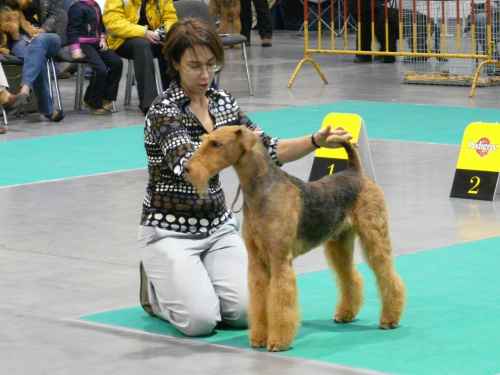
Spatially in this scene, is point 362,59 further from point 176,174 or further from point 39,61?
point 176,174

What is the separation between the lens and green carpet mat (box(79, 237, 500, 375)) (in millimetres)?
3748

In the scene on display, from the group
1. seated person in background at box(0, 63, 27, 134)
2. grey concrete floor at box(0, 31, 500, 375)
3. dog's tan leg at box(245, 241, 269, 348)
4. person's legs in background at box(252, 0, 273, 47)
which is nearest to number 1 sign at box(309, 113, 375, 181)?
grey concrete floor at box(0, 31, 500, 375)

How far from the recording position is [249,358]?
12.6 ft

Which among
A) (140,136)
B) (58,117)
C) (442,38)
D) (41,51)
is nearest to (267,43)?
(442,38)

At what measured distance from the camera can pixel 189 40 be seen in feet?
13.8

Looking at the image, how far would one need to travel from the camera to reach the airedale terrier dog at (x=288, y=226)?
3766mm

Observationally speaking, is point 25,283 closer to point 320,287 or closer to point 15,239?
point 15,239

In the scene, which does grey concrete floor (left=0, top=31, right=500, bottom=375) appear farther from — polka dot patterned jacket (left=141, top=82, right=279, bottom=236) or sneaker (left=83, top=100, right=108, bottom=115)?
polka dot patterned jacket (left=141, top=82, right=279, bottom=236)

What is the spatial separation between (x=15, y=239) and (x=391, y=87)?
749 cm

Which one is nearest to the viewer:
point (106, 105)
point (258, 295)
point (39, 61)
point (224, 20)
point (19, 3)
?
point (258, 295)

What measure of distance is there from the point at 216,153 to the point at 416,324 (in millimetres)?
1141

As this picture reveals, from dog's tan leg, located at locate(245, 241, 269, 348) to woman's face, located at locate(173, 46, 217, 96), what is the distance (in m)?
0.72

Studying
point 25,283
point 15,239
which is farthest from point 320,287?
point 15,239

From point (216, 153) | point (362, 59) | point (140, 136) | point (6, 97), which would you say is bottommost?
point (362, 59)
